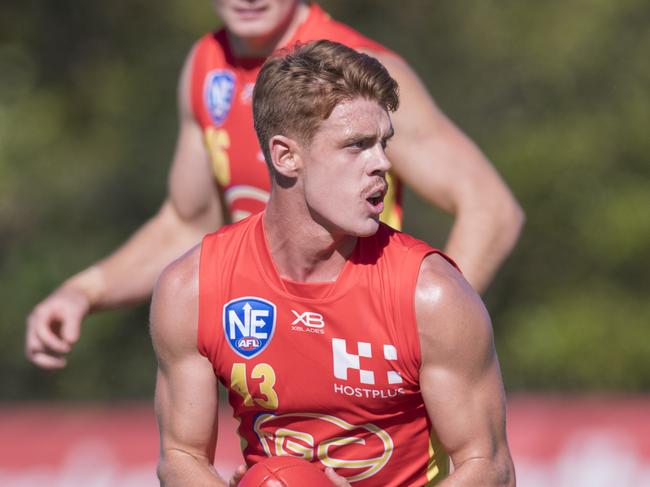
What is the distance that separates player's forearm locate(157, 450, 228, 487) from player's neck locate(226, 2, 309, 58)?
1696mm

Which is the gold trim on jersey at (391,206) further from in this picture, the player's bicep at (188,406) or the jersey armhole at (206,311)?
the player's bicep at (188,406)

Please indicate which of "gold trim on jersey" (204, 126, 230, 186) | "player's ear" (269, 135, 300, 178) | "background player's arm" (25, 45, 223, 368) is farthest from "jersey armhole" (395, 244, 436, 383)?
"background player's arm" (25, 45, 223, 368)

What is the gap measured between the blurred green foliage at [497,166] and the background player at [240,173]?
8.97 m

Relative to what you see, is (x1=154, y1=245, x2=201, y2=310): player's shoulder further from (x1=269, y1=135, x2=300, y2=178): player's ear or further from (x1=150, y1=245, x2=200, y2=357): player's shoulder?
(x1=269, y1=135, x2=300, y2=178): player's ear

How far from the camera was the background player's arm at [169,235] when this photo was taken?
18.4 ft

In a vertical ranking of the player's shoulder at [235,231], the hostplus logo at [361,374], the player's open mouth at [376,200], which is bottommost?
the hostplus logo at [361,374]

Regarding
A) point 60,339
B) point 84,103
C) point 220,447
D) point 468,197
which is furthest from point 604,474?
point 84,103

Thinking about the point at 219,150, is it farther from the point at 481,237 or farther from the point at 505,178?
the point at 505,178

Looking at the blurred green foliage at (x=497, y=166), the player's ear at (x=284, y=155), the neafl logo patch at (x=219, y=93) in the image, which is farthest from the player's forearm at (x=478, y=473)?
the blurred green foliage at (x=497, y=166)

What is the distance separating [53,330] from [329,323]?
1.43m

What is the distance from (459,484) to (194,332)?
3.17ft

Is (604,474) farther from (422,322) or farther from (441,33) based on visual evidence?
(441,33)

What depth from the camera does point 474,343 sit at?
4188 millimetres

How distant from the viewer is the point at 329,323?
432 centimetres
